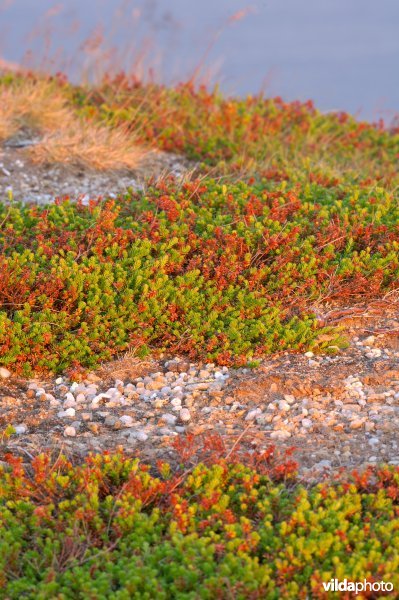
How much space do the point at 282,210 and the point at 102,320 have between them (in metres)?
2.42

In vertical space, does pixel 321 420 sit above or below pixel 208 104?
below

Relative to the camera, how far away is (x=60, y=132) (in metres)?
10.5

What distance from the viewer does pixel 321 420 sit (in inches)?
214

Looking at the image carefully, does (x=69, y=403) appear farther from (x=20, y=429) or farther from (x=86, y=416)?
(x=20, y=429)

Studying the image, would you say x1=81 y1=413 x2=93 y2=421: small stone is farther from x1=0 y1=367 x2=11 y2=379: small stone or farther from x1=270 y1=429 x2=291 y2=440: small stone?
x1=270 y1=429 x2=291 y2=440: small stone

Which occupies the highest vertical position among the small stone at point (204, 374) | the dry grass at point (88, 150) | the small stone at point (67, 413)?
the dry grass at point (88, 150)

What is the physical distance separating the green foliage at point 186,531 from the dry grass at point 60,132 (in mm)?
6168

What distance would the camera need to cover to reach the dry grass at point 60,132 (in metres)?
10.1

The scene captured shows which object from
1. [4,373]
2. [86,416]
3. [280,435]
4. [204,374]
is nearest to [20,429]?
[86,416]

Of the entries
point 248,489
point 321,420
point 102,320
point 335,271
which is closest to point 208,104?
point 335,271

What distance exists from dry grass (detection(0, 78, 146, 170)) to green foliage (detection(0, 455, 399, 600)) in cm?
617

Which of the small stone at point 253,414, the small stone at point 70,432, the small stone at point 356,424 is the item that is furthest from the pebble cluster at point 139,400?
the small stone at point 356,424

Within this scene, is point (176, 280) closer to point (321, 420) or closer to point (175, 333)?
point (175, 333)

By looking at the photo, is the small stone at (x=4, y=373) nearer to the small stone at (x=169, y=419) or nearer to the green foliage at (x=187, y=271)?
the green foliage at (x=187, y=271)
